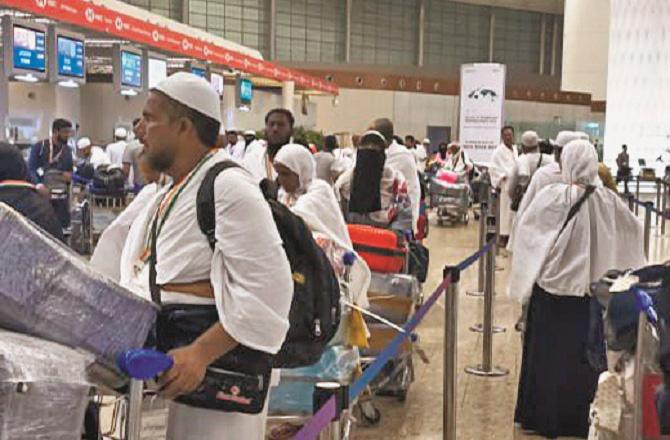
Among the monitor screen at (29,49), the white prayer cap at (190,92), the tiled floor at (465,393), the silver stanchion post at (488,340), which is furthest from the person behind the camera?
the monitor screen at (29,49)

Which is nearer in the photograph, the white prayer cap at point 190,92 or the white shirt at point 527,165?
the white prayer cap at point 190,92

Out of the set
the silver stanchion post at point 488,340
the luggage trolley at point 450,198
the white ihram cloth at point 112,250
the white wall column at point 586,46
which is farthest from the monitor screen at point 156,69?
the white wall column at point 586,46

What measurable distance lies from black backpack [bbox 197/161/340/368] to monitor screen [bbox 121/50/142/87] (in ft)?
39.5

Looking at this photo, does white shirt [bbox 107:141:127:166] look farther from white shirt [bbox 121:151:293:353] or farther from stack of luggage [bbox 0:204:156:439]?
stack of luggage [bbox 0:204:156:439]

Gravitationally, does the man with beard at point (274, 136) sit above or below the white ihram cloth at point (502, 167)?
above

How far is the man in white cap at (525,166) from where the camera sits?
11.5 meters

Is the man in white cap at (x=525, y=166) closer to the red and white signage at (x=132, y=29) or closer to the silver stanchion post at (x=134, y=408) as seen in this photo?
the red and white signage at (x=132, y=29)

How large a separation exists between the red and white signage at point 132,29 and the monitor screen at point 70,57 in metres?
0.61

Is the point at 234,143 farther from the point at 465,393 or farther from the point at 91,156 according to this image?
the point at 465,393

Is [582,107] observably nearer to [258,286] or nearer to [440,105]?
[440,105]

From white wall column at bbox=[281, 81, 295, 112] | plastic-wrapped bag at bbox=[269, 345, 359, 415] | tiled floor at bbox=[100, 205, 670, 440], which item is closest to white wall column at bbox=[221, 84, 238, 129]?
white wall column at bbox=[281, 81, 295, 112]

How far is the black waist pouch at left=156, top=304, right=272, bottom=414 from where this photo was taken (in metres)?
2.49

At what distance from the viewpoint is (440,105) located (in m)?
36.0

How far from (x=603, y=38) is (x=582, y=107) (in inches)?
115
